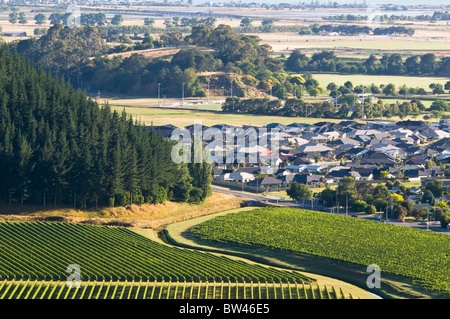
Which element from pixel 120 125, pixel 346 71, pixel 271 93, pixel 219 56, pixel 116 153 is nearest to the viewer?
pixel 116 153

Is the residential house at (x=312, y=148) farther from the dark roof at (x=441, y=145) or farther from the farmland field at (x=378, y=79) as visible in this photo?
the farmland field at (x=378, y=79)

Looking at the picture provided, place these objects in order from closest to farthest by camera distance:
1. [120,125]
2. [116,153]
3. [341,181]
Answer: [116,153]
[120,125]
[341,181]

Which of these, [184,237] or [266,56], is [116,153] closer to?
[184,237]

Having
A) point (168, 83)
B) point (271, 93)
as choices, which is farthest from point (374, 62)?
point (168, 83)

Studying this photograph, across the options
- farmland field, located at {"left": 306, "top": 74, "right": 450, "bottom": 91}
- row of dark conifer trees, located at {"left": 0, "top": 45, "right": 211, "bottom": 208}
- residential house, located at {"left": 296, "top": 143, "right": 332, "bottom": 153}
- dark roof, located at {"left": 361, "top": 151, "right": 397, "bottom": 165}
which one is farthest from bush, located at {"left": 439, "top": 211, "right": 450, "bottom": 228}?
farmland field, located at {"left": 306, "top": 74, "right": 450, "bottom": 91}

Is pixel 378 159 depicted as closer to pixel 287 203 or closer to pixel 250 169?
pixel 250 169

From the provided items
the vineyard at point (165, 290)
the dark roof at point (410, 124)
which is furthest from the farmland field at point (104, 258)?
the dark roof at point (410, 124)
